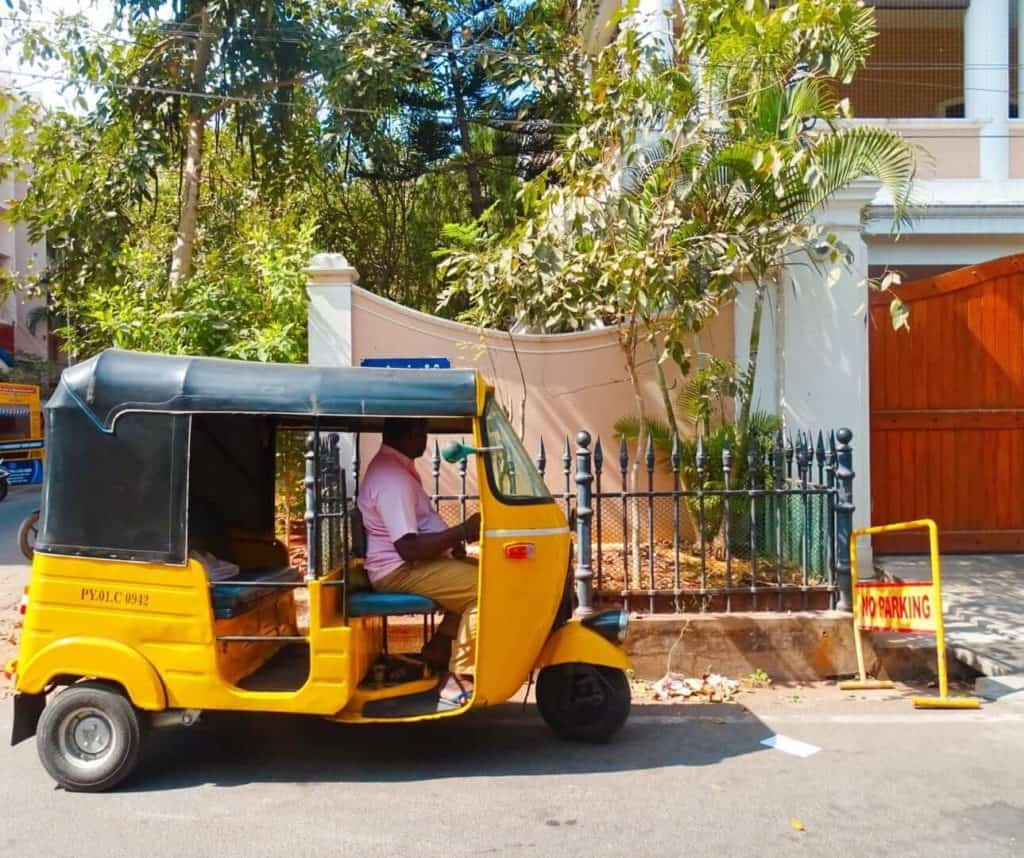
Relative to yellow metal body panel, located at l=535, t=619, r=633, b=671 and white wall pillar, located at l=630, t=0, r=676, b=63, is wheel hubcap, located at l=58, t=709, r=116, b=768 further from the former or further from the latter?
white wall pillar, located at l=630, t=0, r=676, b=63

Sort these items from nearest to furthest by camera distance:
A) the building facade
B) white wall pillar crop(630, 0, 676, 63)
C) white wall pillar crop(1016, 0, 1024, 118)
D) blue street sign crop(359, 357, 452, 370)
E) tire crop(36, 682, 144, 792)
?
tire crop(36, 682, 144, 792), blue street sign crop(359, 357, 452, 370), the building facade, white wall pillar crop(630, 0, 676, 63), white wall pillar crop(1016, 0, 1024, 118)

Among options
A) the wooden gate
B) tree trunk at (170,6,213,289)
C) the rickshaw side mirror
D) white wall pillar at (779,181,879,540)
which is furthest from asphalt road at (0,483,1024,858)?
tree trunk at (170,6,213,289)

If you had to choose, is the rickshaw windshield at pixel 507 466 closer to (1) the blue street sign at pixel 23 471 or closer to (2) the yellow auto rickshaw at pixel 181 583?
(2) the yellow auto rickshaw at pixel 181 583

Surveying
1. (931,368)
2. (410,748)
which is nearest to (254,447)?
(410,748)

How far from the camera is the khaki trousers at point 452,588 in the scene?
4824mm

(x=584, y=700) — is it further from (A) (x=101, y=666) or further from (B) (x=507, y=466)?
(A) (x=101, y=666)

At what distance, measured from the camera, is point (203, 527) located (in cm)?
528

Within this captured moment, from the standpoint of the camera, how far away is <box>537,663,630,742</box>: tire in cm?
511

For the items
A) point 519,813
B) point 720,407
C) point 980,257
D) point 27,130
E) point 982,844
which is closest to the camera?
point 982,844

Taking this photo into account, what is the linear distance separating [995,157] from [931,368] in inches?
126

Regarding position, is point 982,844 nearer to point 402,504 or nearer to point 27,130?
point 402,504

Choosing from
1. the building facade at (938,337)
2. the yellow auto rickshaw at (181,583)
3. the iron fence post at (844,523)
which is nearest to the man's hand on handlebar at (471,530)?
the yellow auto rickshaw at (181,583)

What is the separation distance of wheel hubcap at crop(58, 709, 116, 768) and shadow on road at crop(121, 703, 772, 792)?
0.69 ft

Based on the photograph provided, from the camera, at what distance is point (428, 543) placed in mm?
4938
